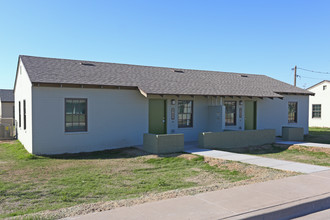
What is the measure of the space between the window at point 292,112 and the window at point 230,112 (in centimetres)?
466

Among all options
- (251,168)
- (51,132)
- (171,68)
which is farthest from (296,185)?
(171,68)

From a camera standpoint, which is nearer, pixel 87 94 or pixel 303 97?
pixel 87 94

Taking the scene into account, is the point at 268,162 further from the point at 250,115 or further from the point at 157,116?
the point at 250,115

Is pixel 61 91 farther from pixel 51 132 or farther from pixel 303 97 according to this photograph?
pixel 303 97

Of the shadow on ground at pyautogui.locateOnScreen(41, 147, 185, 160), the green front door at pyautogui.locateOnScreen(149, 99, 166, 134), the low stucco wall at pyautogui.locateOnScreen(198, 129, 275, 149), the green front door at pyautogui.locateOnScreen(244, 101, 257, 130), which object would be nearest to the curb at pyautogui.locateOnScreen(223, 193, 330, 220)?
the shadow on ground at pyautogui.locateOnScreen(41, 147, 185, 160)

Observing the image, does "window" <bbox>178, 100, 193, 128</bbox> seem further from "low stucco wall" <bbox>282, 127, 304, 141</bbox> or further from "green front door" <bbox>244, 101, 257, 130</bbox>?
"low stucco wall" <bbox>282, 127, 304, 141</bbox>

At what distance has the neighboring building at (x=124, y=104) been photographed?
1205 cm

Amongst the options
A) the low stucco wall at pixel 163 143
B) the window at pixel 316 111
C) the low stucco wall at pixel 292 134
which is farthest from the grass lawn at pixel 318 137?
the low stucco wall at pixel 163 143

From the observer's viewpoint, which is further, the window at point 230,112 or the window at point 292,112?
the window at point 292,112

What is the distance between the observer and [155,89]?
13.9 metres

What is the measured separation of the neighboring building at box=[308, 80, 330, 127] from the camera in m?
26.9

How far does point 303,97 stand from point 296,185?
14687mm

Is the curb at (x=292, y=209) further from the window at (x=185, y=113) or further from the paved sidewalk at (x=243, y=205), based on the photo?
the window at (x=185, y=113)

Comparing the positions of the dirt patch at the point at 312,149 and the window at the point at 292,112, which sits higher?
the window at the point at 292,112
